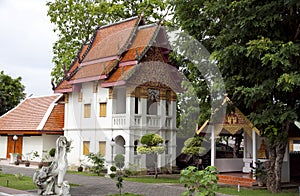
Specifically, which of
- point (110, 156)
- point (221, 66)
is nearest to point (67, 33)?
point (110, 156)

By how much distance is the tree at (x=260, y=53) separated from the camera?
1124 centimetres

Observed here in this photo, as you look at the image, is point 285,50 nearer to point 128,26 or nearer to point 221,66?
point 221,66

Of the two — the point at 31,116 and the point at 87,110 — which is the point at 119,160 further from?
the point at 31,116

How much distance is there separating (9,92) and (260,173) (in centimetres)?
2529

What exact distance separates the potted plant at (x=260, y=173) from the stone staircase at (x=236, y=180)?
0.22m

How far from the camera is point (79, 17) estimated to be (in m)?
24.7

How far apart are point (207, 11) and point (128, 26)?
857cm

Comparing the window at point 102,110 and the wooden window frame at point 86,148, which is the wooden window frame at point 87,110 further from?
the wooden window frame at point 86,148

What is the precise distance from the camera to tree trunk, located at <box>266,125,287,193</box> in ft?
43.6

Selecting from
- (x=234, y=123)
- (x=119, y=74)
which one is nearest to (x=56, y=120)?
(x=119, y=74)

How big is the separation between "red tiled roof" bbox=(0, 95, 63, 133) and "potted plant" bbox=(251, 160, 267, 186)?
41.8 ft

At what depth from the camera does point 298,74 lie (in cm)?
1077

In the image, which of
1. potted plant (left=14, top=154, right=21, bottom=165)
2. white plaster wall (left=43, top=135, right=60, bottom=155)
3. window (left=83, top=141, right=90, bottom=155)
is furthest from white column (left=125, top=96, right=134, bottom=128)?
potted plant (left=14, top=154, right=21, bottom=165)

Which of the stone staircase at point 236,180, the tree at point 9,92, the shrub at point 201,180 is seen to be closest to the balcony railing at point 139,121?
the stone staircase at point 236,180
